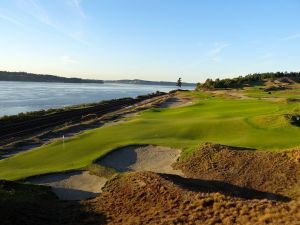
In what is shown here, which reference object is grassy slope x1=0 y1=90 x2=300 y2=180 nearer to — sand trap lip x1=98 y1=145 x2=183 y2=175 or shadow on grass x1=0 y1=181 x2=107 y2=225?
sand trap lip x1=98 y1=145 x2=183 y2=175

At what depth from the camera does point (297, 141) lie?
33656 mm

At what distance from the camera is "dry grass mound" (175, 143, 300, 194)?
2425 centimetres

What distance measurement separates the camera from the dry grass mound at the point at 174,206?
16.5m

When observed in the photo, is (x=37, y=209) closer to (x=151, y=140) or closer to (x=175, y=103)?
(x=151, y=140)

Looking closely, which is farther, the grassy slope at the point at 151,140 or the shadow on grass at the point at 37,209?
the grassy slope at the point at 151,140

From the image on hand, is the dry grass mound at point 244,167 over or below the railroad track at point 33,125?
over

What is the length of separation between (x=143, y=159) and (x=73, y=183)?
713 cm

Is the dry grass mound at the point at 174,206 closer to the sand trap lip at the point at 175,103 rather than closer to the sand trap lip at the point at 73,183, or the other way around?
the sand trap lip at the point at 73,183

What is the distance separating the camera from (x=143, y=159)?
31281mm

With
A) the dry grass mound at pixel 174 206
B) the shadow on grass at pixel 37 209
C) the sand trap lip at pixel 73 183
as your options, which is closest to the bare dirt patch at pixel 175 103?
the sand trap lip at pixel 73 183

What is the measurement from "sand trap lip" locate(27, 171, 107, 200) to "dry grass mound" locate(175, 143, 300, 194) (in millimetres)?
5715

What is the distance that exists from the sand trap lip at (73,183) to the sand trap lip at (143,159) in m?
3.13

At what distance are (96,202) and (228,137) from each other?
2024 centimetres

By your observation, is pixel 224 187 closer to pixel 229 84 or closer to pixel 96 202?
pixel 96 202
